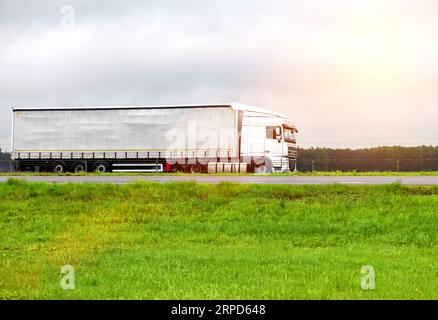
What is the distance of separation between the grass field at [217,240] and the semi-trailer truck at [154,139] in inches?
578

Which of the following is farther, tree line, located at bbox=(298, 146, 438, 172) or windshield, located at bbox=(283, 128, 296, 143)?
tree line, located at bbox=(298, 146, 438, 172)

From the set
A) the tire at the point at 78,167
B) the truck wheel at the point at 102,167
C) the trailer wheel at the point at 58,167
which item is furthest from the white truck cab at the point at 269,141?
the trailer wheel at the point at 58,167

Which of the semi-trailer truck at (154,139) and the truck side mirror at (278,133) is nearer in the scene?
the truck side mirror at (278,133)

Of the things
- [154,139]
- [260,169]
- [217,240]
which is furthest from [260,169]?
[217,240]

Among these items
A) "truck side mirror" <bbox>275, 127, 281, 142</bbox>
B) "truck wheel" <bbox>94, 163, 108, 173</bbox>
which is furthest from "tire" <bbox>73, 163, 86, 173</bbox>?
"truck side mirror" <bbox>275, 127, 281, 142</bbox>

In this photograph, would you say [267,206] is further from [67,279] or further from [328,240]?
[67,279]

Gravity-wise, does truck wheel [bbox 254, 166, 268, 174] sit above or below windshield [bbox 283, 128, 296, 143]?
below

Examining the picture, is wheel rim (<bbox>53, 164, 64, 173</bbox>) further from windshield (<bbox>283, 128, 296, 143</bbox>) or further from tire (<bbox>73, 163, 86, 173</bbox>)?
windshield (<bbox>283, 128, 296, 143</bbox>)

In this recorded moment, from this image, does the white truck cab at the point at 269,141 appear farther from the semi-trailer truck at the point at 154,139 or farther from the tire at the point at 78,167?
the tire at the point at 78,167

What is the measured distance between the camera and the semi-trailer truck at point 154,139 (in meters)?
36.0

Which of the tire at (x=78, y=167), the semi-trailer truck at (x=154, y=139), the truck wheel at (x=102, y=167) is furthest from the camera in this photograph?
the tire at (x=78, y=167)

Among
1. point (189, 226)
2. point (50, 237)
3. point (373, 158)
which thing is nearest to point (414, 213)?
point (189, 226)

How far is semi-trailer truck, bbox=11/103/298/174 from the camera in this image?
3600 cm

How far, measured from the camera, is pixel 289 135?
36.2 meters
